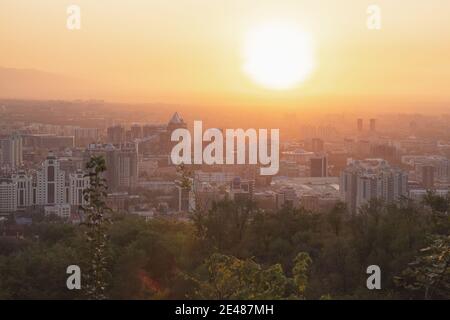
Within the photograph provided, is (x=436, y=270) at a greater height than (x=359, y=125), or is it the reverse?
(x=359, y=125)

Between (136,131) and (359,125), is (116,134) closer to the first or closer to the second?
(136,131)

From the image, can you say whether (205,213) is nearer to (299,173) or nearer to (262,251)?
(262,251)

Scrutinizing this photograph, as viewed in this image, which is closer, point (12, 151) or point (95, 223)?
point (95, 223)

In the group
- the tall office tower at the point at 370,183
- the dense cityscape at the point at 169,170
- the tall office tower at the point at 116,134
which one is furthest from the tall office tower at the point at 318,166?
the tall office tower at the point at 116,134

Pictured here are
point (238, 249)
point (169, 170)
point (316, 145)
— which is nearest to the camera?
point (238, 249)

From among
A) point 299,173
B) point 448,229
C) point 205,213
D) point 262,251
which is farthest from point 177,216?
point 448,229

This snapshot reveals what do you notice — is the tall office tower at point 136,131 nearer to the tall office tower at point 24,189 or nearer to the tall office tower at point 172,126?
the tall office tower at point 172,126

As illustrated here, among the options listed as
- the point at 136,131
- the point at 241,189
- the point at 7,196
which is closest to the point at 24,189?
the point at 7,196
